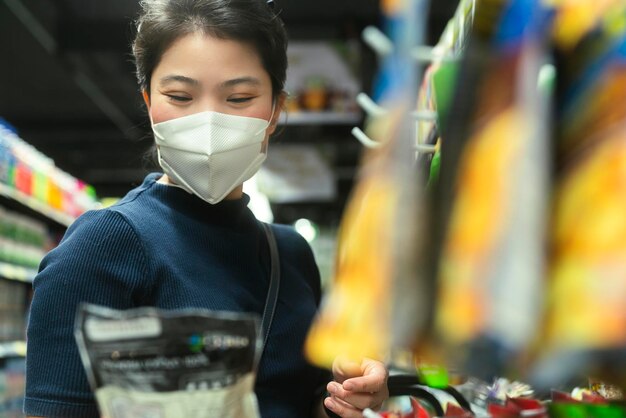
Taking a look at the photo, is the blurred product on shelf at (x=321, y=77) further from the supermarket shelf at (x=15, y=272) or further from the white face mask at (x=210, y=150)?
the white face mask at (x=210, y=150)

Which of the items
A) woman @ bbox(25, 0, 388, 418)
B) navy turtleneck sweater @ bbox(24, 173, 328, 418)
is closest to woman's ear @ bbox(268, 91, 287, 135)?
woman @ bbox(25, 0, 388, 418)

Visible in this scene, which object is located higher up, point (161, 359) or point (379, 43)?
point (379, 43)

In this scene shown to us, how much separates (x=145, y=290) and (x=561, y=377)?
0.82m

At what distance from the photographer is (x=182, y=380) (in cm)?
76

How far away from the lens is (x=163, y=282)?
4.25 feet

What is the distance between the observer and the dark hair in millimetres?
1369

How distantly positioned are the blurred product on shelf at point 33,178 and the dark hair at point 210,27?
11.0 ft

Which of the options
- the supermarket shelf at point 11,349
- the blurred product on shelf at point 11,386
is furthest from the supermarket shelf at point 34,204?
the blurred product on shelf at point 11,386

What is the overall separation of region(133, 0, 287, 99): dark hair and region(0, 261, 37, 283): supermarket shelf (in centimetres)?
371

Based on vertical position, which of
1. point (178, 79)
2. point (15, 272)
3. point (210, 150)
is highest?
point (178, 79)

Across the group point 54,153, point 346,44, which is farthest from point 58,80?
point 346,44

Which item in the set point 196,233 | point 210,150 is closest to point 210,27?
point 210,150

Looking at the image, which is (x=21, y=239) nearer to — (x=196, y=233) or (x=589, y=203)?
(x=196, y=233)

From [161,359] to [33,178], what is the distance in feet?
15.8
